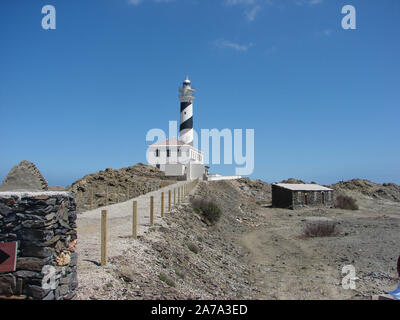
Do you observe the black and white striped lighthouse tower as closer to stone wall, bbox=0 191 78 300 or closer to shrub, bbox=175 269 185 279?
shrub, bbox=175 269 185 279

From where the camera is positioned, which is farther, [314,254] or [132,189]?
[132,189]

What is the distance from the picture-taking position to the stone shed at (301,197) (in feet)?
113

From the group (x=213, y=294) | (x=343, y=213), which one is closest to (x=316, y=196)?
(x=343, y=213)

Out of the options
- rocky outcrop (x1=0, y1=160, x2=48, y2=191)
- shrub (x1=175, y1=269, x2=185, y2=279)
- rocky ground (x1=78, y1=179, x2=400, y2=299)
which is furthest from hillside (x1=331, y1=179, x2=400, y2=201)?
rocky outcrop (x1=0, y1=160, x2=48, y2=191)

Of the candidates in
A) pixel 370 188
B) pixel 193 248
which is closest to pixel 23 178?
pixel 193 248

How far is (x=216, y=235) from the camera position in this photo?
1823 centimetres

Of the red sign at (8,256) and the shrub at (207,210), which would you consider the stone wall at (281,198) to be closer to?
the shrub at (207,210)

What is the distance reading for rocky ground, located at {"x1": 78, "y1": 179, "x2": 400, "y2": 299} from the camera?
294 inches

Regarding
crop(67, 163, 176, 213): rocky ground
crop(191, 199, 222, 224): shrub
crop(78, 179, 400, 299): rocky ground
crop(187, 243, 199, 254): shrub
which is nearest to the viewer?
crop(78, 179, 400, 299): rocky ground

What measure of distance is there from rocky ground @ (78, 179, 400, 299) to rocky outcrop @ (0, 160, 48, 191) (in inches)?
166

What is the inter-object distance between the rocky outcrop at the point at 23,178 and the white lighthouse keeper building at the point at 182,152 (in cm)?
3379

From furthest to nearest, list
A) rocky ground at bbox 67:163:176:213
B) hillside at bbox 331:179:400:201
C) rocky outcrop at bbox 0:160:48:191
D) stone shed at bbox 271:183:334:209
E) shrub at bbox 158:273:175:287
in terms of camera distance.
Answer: hillside at bbox 331:179:400:201, stone shed at bbox 271:183:334:209, rocky ground at bbox 67:163:176:213, rocky outcrop at bbox 0:160:48:191, shrub at bbox 158:273:175:287

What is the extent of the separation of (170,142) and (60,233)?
46480mm
